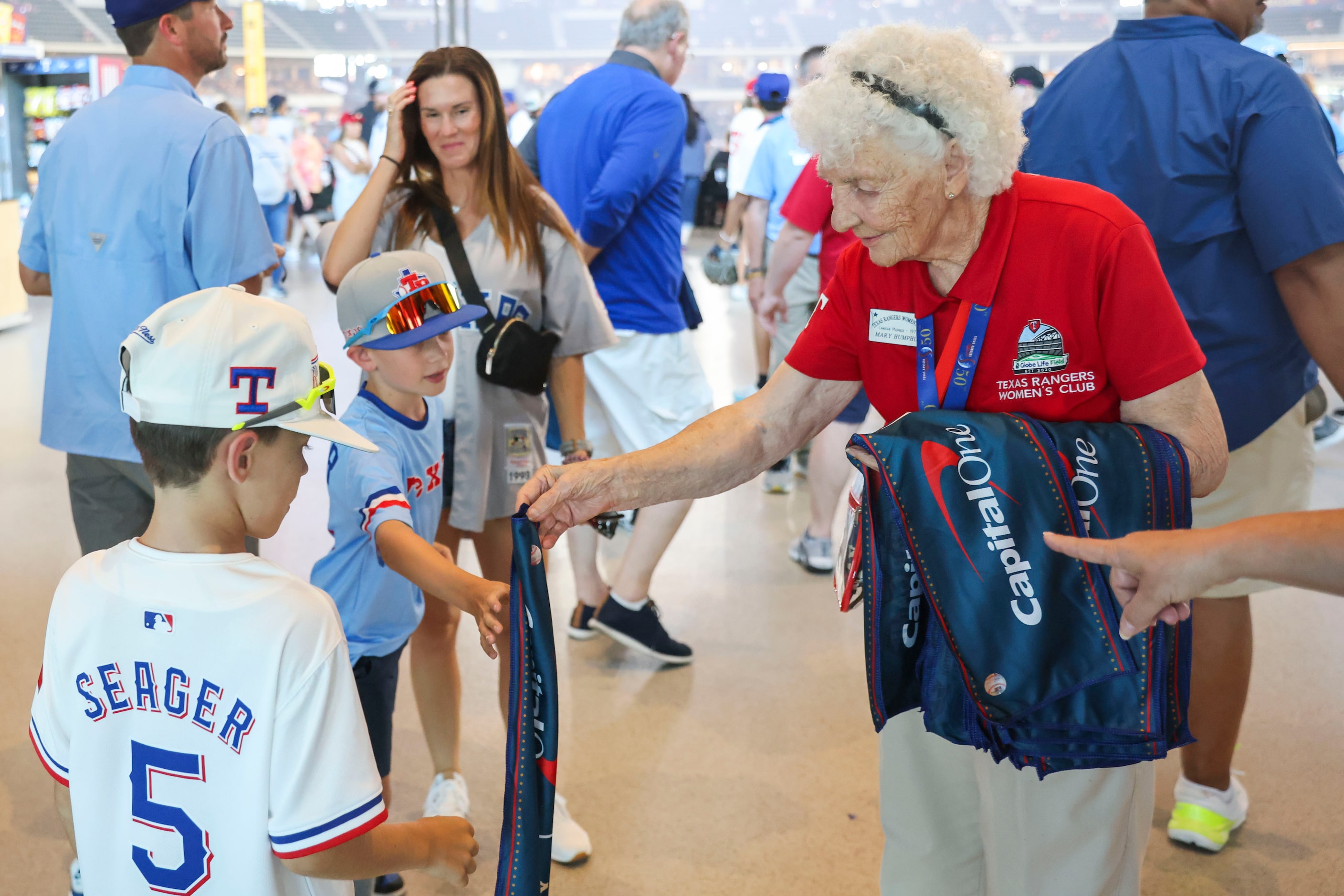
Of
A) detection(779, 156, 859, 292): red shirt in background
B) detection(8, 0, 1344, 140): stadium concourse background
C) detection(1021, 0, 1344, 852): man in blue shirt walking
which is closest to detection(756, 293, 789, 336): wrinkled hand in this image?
detection(779, 156, 859, 292): red shirt in background

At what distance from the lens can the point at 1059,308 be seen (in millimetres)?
1528

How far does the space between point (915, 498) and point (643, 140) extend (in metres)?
2.21

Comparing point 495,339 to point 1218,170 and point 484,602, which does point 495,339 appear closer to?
point 484,602

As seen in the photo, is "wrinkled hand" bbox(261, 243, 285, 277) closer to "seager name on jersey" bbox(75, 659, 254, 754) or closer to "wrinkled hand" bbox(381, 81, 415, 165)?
"wrinkled hand" bbox(381, 81, 415, 165)

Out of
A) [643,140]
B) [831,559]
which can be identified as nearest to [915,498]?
[643,140]

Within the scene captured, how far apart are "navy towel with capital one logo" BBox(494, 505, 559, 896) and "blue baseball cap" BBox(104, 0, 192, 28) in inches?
64.5

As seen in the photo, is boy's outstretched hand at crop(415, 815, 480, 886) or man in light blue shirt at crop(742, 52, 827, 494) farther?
man in light blue shirt at crop(742, 52, 827, 494)

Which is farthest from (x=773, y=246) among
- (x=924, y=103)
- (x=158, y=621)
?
(x=158, y=621)

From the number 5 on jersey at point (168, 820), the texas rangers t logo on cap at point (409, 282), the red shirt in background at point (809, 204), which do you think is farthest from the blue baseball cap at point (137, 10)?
the red shirt in background at point (809, 204)

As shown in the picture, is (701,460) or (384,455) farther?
(384,455)

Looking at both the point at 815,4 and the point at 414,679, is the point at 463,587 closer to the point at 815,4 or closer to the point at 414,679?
the point at 414,679

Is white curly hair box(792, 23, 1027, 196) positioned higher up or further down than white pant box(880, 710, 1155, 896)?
higher up

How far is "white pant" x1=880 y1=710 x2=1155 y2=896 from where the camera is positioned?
161cm

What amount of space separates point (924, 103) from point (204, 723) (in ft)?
4.02
